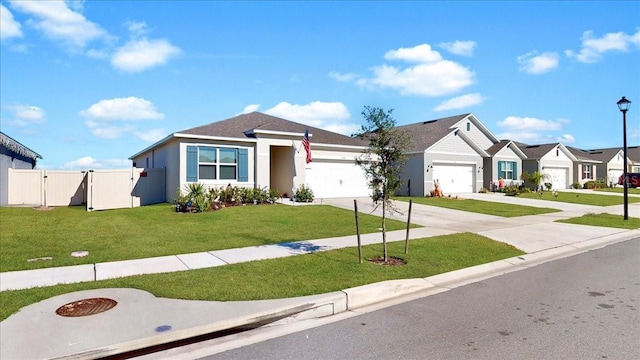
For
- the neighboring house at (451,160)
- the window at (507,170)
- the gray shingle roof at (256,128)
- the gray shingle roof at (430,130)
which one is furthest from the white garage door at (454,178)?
the gray shingle roof at (256,128)

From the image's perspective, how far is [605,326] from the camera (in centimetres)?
499

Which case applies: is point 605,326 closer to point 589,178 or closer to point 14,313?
point 14,313

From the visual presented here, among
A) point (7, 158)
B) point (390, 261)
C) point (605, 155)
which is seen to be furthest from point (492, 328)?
point (605, 155)

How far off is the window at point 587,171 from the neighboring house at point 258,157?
31.4m

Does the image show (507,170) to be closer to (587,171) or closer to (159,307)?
(587,171)

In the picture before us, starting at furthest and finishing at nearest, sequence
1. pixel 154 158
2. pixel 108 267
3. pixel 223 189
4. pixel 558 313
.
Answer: pixel 154 158 < pixel 223 189 < pixel 108 267 < pixel 558 313

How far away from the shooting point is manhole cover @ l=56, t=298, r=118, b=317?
5215 mm

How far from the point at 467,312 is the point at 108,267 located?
6.90 m

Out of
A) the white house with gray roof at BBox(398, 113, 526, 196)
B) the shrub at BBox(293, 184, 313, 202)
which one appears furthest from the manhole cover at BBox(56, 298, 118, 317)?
the white house with gray roof at BBox(398, 113, 526, 196)

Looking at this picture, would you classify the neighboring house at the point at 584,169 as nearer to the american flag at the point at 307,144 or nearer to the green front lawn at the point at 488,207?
the green front lawn at the point at 488,207

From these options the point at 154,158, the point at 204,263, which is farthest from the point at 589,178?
the point at 204,263

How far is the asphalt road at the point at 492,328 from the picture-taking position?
4250mm

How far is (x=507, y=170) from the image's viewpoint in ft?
108

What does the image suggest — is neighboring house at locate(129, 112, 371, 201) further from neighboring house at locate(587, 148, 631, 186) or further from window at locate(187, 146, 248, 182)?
neighboring house at locate(587, 148, 631, 186)
